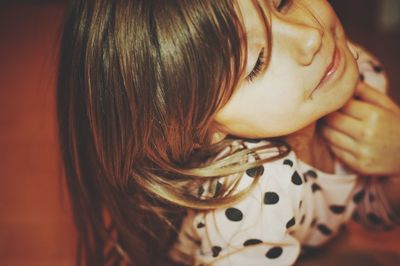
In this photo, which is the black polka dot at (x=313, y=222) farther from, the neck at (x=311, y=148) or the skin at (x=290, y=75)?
the skin at (x=290, y=75)

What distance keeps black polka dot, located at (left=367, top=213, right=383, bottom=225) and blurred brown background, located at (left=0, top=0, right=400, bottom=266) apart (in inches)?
2.0

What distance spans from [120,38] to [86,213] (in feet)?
1.26

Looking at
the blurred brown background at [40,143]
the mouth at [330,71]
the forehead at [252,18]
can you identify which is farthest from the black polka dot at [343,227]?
the forehead at [252,18]

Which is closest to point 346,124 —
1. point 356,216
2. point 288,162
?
point 288,162

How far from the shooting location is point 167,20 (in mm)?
501

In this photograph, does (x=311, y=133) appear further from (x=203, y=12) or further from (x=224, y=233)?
(x=203, y=12)

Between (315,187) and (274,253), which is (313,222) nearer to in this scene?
(315,187)

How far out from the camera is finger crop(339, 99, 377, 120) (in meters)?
0.73

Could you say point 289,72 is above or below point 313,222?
above

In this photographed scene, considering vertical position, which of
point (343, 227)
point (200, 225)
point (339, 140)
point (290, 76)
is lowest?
point (343, 227)

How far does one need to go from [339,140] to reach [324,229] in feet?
0.62

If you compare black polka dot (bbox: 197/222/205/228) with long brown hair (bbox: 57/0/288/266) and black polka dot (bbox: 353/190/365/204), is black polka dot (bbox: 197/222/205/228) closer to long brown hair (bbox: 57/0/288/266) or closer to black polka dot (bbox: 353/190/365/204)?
long brown hair (bbox: 57/0/288/266)

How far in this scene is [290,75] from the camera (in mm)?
550

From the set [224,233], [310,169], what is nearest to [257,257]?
[224,233]
